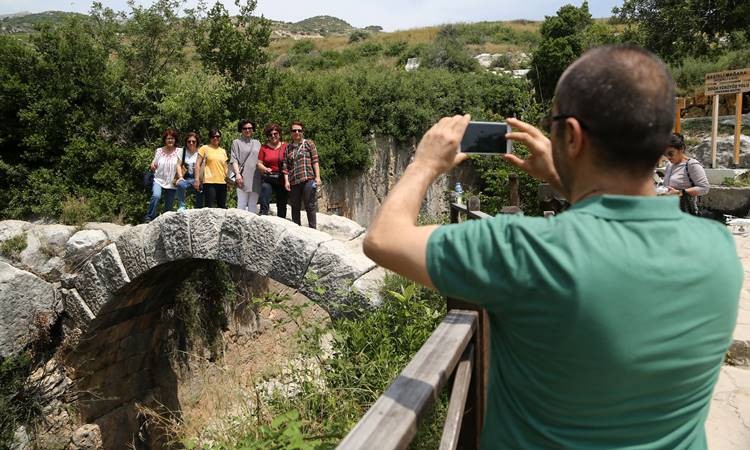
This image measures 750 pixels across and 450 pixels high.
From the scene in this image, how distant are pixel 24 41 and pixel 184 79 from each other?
2.61m

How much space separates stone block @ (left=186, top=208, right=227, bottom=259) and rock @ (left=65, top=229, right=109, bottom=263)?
195cm

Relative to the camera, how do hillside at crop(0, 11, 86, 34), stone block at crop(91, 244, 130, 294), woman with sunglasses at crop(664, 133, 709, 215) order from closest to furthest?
woman with sunglasses at crop(664, 133, 709, 215) → stone block at crop(91, 244, 130, 294) → hillside at crop(0, 11, 86, 34)

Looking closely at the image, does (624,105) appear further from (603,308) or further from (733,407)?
(733,407)

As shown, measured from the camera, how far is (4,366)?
699 centimetres

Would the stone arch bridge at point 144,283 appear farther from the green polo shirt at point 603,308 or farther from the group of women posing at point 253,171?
the green polo shirt at point 603,308

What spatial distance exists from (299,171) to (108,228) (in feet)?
9.92

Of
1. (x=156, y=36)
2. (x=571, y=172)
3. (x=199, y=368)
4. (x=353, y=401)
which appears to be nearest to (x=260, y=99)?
(x=156, y=36)

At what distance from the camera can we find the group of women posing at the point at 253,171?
22.1 feet

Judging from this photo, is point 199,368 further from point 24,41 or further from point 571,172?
point 571,172

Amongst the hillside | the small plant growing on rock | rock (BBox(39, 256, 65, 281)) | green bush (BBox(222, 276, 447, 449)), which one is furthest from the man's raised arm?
the hillside

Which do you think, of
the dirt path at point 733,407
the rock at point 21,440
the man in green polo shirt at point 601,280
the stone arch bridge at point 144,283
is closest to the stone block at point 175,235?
the stone arch bridge at point 144,283

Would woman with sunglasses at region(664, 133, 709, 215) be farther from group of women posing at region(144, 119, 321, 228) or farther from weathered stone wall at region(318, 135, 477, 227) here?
weathered stone wall at region(318, 135, 477, 227)

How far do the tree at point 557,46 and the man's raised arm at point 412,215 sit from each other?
48.4 feet

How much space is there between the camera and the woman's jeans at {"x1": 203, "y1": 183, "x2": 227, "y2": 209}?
720 cm
